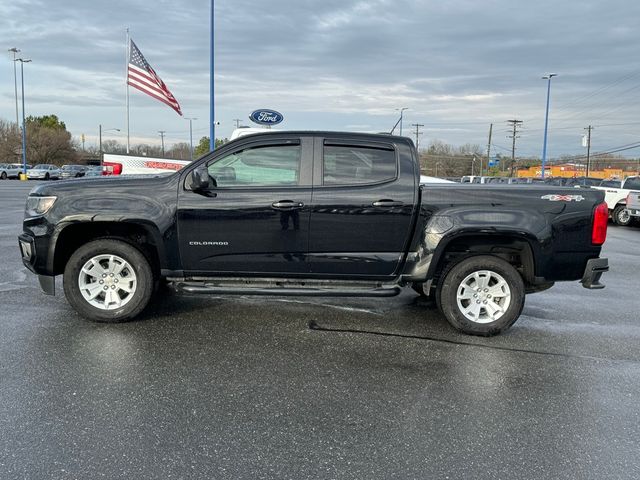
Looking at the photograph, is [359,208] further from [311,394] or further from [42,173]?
[42,173]

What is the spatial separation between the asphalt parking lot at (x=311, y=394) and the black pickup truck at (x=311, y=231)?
0.44 m

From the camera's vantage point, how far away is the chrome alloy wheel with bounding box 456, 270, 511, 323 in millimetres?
5289

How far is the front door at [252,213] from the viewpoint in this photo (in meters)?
5.20

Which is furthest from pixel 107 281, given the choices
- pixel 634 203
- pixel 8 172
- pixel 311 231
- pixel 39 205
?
pixel 8 172

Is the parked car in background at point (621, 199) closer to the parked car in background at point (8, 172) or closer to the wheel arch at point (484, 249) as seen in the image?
the wheel arch at point (484, 249)

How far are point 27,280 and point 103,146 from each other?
118 metres

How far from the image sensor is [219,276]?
5.43 metres

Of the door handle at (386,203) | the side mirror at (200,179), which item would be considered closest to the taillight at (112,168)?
the side mirror at (200,179)

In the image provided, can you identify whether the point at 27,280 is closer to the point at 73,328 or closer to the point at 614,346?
the point at 73,328

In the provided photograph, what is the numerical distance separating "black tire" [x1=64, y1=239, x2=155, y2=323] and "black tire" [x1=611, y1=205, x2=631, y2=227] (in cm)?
1818

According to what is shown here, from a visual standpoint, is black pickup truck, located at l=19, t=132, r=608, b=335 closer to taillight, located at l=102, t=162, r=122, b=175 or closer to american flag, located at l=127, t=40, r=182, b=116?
taillight, located at l=102, t=162, r=122, b=175

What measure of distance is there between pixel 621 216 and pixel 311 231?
17444mm

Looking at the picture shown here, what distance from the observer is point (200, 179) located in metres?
5.03

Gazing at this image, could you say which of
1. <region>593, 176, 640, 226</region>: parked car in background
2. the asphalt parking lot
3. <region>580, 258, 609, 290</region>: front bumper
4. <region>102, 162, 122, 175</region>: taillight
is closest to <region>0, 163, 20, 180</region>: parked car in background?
<region>102, 162, 122, 175</region>: taillight
